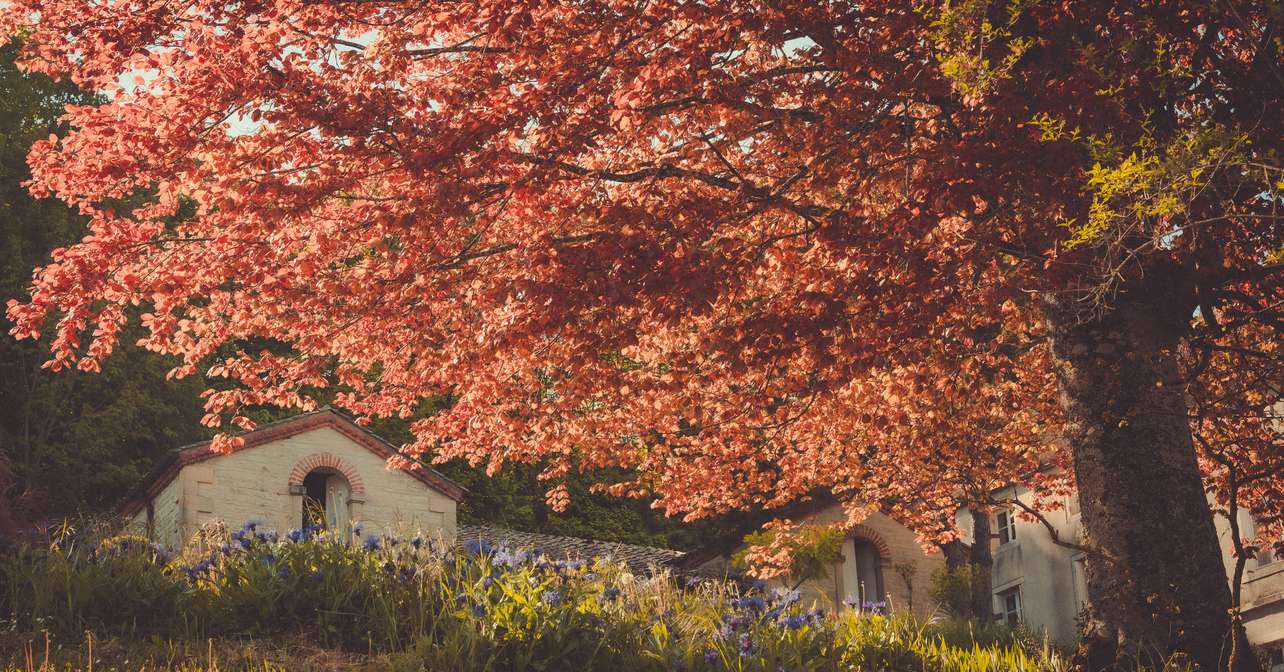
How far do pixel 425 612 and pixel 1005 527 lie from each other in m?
29.0

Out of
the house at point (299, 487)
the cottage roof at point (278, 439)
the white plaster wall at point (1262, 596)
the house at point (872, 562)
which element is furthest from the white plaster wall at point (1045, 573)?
the cottage roof at point (278, 439)

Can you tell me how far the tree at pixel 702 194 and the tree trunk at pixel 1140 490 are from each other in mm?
23

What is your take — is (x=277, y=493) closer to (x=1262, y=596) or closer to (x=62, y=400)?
(x=62, y=400)

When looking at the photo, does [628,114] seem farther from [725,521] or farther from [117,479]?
[725,521]

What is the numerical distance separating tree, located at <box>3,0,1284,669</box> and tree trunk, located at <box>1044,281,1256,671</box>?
23 millimetres

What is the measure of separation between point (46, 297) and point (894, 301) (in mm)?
7000

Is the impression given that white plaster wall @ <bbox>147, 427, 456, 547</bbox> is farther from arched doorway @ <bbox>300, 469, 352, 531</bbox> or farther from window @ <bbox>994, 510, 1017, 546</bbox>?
window @ <bbox>994, 510, 1017, 546</bbox>

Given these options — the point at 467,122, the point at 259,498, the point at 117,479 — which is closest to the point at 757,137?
the point at 467,122

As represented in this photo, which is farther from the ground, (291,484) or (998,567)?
(291,484)

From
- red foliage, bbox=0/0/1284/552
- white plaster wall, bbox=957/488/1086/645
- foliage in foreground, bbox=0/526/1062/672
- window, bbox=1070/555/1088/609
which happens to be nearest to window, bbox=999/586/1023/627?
white plaster wall, bbox=957/488/1086/645

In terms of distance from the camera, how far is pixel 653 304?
9242 mm

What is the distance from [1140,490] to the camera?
8992 millimetres

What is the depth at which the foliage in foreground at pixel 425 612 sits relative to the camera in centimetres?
812

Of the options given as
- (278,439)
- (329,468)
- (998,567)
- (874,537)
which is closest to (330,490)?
(329,468)
